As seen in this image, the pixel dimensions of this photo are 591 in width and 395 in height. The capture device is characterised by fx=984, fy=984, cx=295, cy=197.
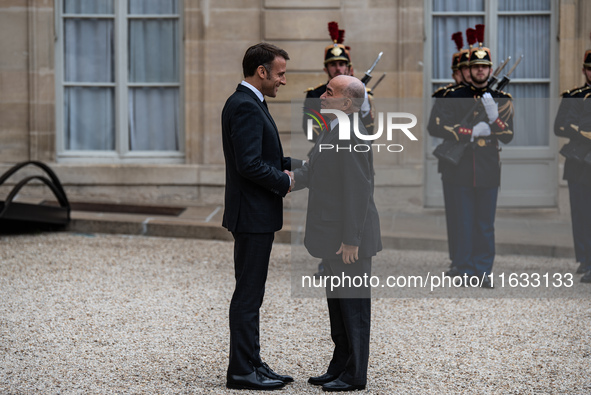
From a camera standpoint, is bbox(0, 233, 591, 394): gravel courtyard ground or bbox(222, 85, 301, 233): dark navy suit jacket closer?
bbox(222, 85, 301, 233): dark navy suit jacket

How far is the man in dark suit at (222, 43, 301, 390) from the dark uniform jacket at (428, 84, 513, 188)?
11.7ft

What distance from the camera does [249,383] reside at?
4.81 meters

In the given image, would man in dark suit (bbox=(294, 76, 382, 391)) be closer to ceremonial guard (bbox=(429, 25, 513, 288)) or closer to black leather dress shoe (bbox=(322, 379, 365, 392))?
black leather dress shoe (bbox=(322, 379, 365, 392))

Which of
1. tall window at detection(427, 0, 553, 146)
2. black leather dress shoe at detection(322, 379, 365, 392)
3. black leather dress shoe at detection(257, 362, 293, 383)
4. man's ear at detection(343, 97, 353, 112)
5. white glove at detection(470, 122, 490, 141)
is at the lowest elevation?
black leather dress shoe at detection(322, 379, 365, 392)

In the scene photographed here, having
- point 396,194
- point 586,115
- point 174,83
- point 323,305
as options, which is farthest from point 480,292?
point 174,83

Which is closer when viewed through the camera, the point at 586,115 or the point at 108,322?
the point at 108,322

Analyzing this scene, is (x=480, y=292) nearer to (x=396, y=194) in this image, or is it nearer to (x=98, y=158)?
(x=396, y=194)

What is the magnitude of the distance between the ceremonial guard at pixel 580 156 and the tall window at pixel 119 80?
214 inches

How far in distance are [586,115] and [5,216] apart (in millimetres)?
5543

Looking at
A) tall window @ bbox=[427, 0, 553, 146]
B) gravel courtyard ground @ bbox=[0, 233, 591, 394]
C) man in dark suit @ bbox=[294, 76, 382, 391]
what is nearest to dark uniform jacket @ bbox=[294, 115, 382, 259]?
man in dark suit @ bbox=[294, 76, 382, 391]

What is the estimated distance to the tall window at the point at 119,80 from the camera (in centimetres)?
1238

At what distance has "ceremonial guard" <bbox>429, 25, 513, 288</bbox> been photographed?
805 cm

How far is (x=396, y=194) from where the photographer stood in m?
11.9

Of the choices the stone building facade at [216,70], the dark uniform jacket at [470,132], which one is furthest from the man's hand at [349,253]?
the stone building facade at [216,70]
